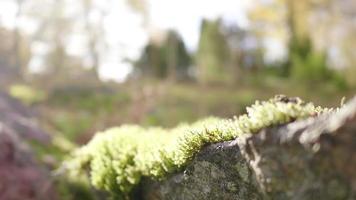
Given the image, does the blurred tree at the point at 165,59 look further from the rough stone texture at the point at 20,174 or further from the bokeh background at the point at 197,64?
the rough stone texture at the point at 20,174

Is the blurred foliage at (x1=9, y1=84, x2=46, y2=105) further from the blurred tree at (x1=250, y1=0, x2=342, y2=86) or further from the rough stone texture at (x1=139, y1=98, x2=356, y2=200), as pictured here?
the rough stone texture at (x1=139, y1=98, x2=356, y2=200)

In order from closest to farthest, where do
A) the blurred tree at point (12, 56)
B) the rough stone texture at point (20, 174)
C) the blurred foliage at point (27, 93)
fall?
the rough stone texture at point (20, 174)
the blurred foliage at point (27, 93)
the blurred tree at point (12, 56)

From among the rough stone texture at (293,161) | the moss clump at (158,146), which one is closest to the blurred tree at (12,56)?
the moss clump at (158,146)

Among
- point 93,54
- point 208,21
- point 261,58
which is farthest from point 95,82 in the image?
point 261,58

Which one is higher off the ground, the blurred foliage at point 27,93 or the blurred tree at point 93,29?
the blurred tree at point 93,29

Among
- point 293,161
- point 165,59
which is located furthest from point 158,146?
point 165,59

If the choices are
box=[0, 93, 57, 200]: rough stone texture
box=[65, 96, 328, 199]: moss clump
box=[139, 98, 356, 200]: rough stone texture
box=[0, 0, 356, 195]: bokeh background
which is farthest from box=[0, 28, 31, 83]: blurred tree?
box=[139, 98, 356, 200]: rough stone texture

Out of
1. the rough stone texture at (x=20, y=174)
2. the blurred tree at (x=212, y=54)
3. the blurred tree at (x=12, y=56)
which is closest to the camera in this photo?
the rough stone texture at (x=20, y=174)
